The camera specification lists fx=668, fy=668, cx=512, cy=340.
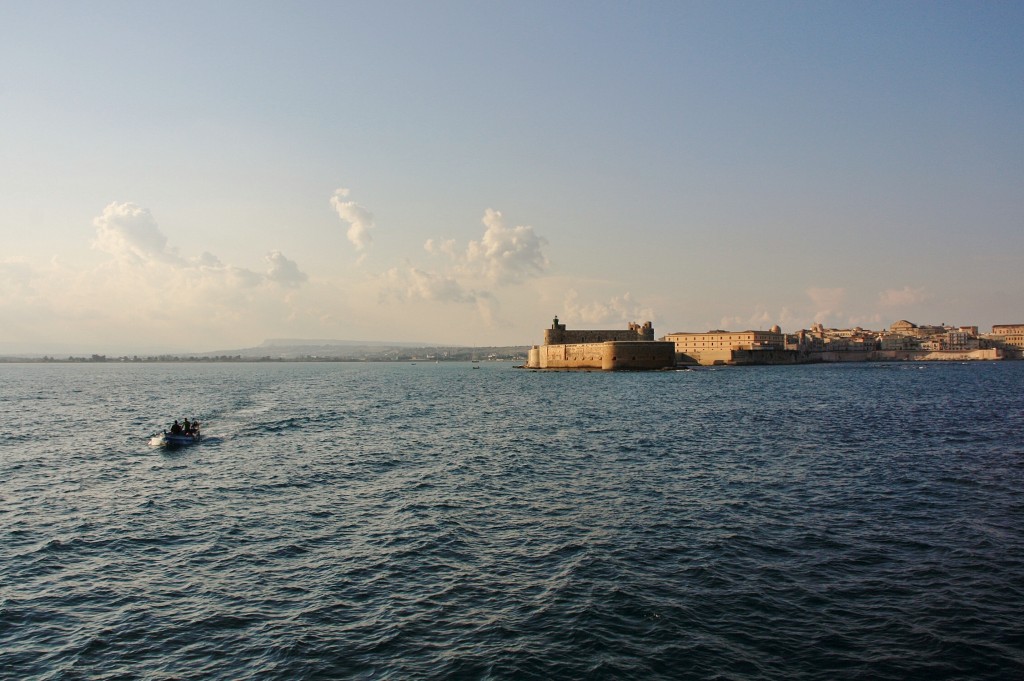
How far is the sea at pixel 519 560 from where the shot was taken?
10.5 metres

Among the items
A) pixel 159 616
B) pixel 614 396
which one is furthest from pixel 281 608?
pixel 614 396

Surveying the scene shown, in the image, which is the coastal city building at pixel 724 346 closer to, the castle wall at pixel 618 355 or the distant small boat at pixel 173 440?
the castle wall at pixel 618 355

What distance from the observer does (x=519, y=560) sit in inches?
586

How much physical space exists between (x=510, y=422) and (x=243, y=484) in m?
21.5

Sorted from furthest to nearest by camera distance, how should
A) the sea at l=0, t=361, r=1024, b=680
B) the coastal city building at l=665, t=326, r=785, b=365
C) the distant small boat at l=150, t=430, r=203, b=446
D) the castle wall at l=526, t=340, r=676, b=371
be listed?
the coastal city building at l=665, t=326, r=785, b=365
the castle wall at l=526, t=340, r=676, b=371
the distant small boat at l=150, t=430, r=203, b=446
the sea at l=0, t=361, r=1024, b=680

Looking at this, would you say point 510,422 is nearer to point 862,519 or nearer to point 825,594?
point 862,519

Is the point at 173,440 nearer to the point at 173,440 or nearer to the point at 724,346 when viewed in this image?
the point at 173,440

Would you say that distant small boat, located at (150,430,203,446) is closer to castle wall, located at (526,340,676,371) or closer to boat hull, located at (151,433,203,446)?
boat hull, located at (151,433,203,446)

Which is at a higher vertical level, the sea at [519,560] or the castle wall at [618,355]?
the castle wall at [618,355]

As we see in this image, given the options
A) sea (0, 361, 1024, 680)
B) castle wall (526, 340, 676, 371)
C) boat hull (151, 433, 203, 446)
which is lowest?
sea (0, 361, 1024, 680)

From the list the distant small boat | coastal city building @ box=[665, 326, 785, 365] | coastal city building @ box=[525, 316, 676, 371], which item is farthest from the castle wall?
the distant small boat

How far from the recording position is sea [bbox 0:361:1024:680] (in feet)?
34.3

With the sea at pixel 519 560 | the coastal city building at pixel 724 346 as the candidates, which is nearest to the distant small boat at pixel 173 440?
the sea at pixel 519 560

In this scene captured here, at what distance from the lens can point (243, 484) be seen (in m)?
23.8
